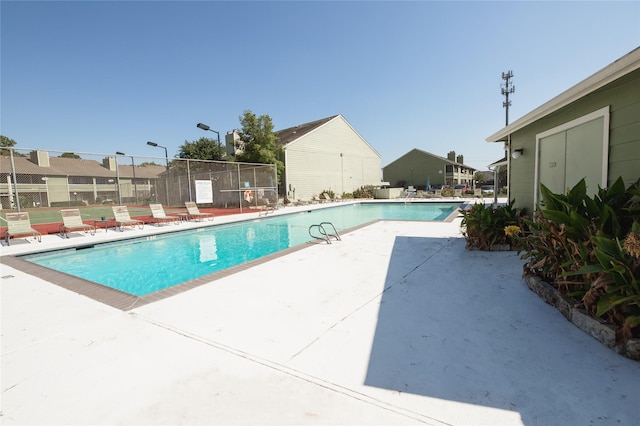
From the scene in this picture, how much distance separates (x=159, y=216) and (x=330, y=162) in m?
18.6

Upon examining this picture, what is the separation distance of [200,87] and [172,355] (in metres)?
23.6

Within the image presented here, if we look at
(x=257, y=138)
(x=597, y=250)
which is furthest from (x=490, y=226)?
(x=257, y=138)

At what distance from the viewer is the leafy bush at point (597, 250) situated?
7.77ft

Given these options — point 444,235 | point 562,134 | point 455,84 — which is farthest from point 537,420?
point 455,84

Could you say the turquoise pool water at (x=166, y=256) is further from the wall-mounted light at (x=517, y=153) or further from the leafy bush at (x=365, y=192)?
the leafy bush at (x=365, y=192)

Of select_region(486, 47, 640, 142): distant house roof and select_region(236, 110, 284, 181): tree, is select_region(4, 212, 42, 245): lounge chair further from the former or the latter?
select_region(236, 110, 284, 181): tree

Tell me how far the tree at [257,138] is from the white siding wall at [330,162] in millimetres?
2592

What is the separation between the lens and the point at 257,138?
21.9m

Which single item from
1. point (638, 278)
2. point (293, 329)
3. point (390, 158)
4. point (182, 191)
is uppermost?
point (390, 158)

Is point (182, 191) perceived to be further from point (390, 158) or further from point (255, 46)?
point (390, 158)

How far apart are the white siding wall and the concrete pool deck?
2083 cm

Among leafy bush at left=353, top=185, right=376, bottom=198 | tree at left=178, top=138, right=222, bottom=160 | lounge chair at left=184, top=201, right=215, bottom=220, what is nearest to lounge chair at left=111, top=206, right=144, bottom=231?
lounge chair at left=184, top=201, right=215, bottom=220

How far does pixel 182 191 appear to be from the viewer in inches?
723

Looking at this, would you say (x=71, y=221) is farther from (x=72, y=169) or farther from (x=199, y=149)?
(x=199, y=149)
